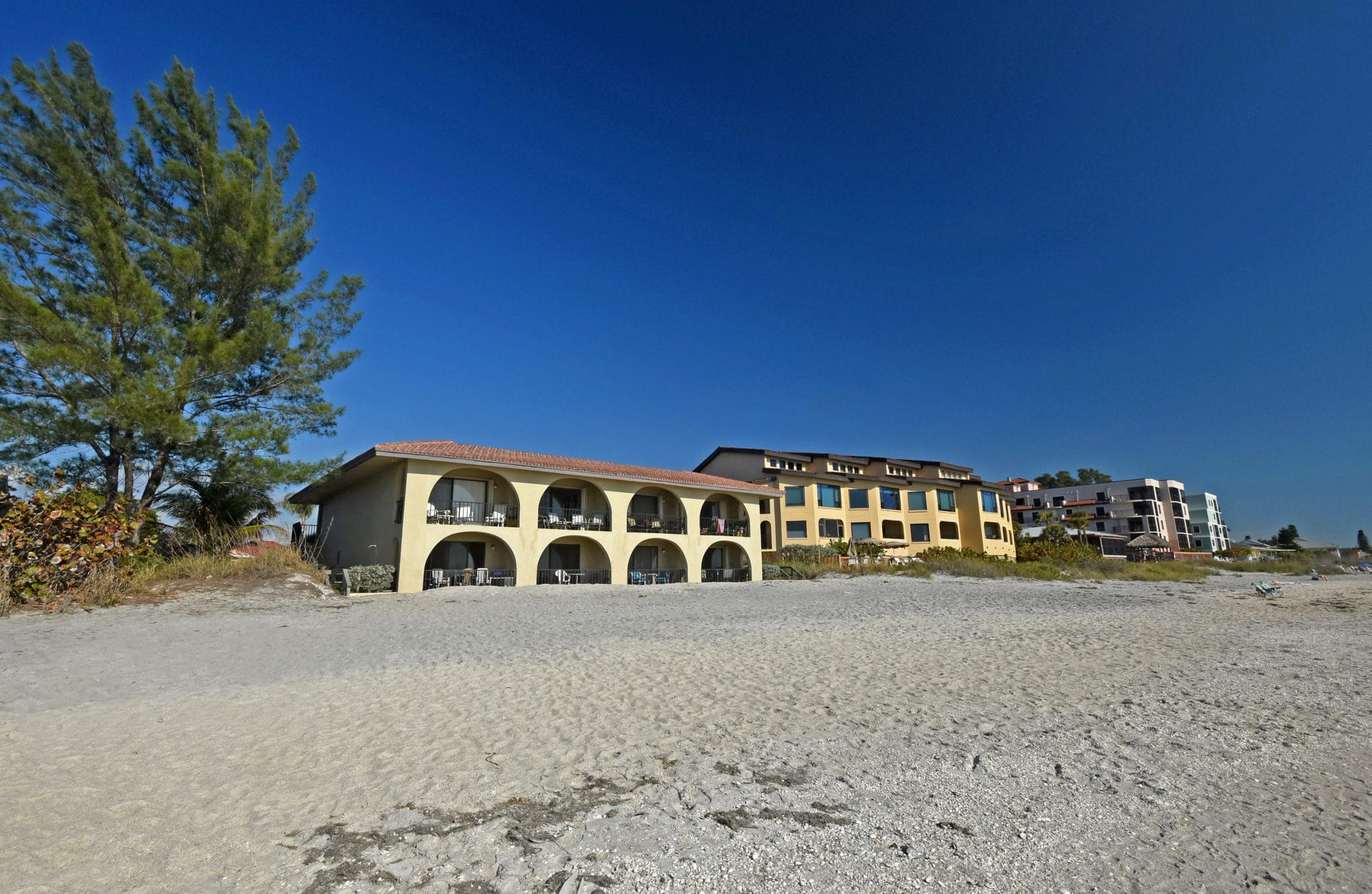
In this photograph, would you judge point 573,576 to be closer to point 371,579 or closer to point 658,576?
point 658,576

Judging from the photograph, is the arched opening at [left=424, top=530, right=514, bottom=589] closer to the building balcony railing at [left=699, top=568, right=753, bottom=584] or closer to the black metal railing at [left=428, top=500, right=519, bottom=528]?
the black metal railing at [left=428, top=500, right=519, bottom=528]

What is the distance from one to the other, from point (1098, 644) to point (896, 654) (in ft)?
14.0

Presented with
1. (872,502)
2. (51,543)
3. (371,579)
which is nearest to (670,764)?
(51,543)

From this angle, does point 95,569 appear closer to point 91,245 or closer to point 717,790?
point 91,245

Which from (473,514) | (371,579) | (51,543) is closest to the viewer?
(51,543)

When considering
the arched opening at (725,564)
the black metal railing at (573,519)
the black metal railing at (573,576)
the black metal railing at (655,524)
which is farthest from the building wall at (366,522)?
the arched opening at (725,564)

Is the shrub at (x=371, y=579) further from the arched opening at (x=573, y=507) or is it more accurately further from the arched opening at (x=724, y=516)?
the arched opening at (x=724, y=516)

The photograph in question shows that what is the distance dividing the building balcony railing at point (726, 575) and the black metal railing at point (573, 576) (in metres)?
5.09

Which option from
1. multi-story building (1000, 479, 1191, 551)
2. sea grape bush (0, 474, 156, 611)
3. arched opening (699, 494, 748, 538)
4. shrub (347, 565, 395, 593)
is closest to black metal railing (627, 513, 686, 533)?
arched opening (699, 494, 748, 538)

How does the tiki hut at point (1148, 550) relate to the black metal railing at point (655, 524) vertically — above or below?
below

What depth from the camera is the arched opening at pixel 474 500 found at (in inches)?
901

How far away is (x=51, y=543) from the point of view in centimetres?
1315

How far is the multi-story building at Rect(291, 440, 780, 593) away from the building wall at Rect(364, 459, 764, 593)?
0.14 feet

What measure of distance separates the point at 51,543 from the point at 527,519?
42.8 feet
